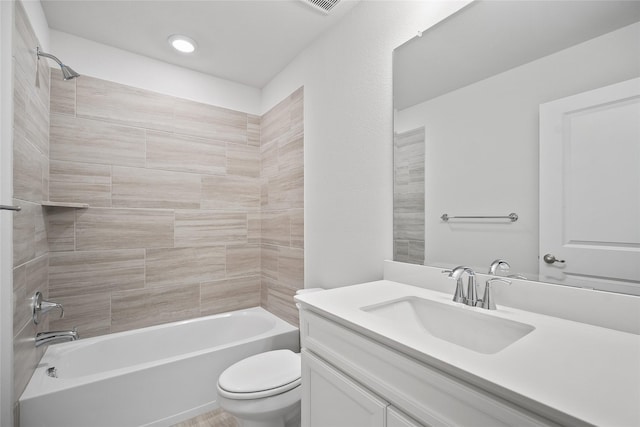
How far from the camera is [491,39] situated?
1.17 meters

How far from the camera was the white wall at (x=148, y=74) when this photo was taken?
2006mm

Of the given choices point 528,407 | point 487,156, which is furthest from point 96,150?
point 528,407

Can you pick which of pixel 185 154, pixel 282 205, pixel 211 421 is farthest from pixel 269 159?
pixel 211 421

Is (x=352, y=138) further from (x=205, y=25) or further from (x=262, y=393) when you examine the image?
(x=262, y=393)

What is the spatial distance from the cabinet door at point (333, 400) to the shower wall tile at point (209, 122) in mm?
2028

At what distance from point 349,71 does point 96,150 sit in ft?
5.90

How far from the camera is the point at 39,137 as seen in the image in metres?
1.69

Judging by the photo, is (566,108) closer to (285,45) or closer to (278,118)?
(285,45)

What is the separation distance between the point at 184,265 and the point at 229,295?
1.53 ft

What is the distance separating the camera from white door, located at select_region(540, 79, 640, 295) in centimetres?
83

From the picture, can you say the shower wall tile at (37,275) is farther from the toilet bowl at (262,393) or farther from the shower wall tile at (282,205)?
the shower wall tile at (282,205)

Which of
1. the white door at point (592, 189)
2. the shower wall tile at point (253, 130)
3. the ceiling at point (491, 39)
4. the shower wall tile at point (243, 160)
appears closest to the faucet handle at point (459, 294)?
the white door at point (592, 189)

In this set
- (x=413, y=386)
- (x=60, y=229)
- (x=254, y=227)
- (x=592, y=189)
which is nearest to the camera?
(x=413, y=386)

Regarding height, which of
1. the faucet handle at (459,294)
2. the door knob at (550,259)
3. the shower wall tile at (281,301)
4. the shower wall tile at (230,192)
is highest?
the shower wall tile at (230,192)
